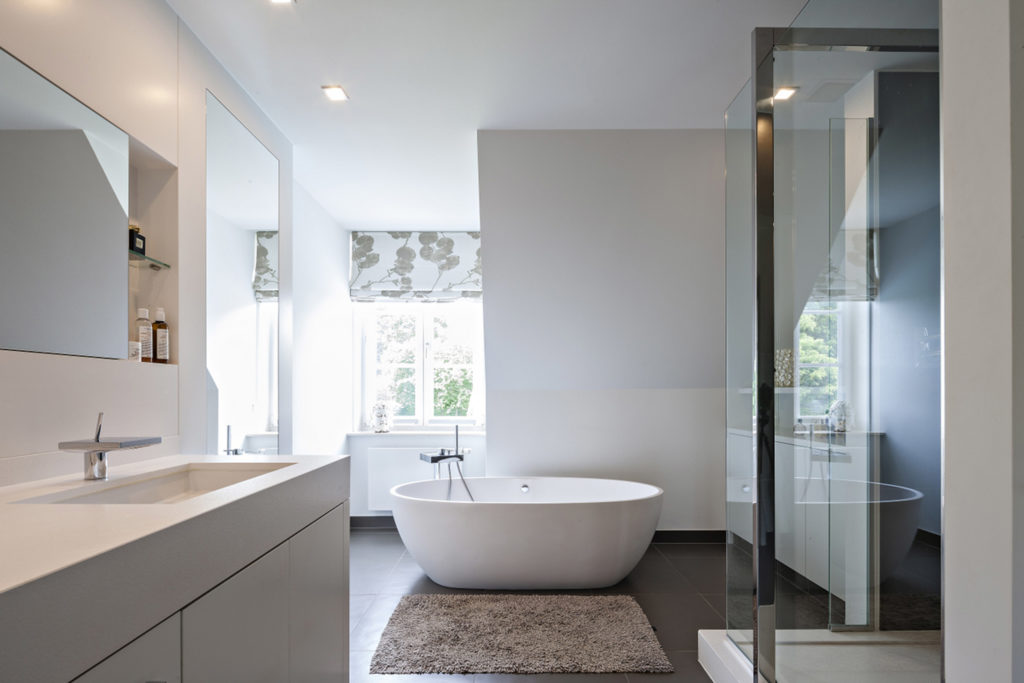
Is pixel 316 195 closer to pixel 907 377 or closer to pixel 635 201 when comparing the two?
pixel 635 201

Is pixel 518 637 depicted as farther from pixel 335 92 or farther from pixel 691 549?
pixel 335 92

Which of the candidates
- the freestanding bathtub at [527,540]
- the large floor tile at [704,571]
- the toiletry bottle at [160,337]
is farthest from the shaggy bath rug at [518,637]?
the toiletry bottle at [160,337]

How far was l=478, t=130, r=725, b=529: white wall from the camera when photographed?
390cm

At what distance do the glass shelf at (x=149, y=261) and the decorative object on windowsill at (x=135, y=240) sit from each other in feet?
0.04

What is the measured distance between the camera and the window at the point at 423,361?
6027 mm

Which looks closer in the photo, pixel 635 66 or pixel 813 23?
pixel 813 23

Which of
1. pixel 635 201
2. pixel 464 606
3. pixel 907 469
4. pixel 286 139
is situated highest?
pixel 286 139

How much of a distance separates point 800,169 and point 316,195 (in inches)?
152

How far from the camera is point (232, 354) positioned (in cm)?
284

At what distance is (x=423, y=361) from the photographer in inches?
239

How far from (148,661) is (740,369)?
196 cm

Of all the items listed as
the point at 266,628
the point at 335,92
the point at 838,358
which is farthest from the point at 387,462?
the point at 838,358

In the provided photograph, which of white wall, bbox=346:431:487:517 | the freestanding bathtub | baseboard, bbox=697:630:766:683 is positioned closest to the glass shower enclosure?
baseboard, bbox=697:630:766:683

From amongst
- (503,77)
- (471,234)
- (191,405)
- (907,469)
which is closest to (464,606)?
(191,405)
